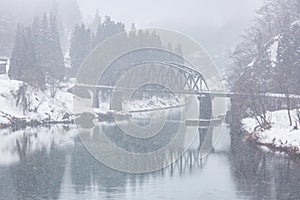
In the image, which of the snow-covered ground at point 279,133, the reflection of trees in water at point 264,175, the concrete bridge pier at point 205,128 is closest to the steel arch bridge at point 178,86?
the concrete bridge pier at point 205,128

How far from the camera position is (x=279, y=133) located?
50375 mm

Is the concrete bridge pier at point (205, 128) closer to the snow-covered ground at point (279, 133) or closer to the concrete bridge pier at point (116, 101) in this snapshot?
the snow-covered ground at point (279, 133)

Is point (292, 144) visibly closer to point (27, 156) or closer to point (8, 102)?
point (27, 156)

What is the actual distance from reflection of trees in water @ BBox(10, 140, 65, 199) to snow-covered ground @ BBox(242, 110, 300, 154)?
19.5 m

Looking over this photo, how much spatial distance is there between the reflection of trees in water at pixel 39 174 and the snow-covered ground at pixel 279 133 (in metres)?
19.5

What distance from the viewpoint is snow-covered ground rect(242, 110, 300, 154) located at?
151ft

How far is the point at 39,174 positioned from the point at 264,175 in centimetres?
1578

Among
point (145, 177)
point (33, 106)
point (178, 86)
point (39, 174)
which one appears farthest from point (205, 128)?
point (39, 174)

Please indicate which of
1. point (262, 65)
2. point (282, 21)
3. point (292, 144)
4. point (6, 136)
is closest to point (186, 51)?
point (282, 21)

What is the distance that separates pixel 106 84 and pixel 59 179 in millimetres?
71123

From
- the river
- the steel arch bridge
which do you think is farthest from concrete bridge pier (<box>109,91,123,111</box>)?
the river

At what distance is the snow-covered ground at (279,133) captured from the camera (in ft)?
151

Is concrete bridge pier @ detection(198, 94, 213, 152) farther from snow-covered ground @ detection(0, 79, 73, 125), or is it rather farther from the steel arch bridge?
snow-covered ground @ detection(0, 79, 73, 125)

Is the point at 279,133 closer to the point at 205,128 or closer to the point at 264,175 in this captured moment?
the point at 264,175
